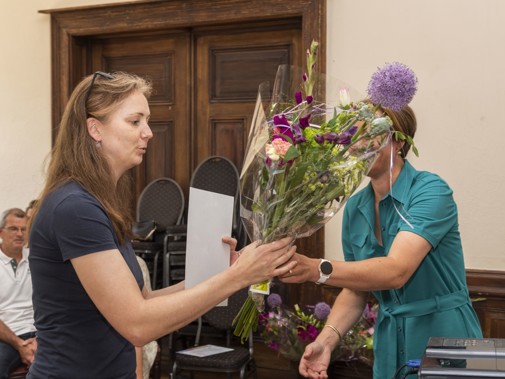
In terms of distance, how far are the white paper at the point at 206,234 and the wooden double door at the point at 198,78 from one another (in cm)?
335

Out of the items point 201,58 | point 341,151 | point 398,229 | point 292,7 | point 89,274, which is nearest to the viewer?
point 89,274

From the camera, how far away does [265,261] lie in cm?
184

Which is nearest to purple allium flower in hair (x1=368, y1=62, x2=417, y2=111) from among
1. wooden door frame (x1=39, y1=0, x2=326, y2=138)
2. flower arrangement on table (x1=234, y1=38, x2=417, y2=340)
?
flower arrangement on table (x1=234, y1=38, x2=417, y2=340)

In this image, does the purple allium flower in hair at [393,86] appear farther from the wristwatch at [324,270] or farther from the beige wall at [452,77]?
the beige wall at [452,77]

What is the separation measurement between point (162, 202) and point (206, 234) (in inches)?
140

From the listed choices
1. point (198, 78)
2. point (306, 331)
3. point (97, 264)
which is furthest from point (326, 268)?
point (198, 78)

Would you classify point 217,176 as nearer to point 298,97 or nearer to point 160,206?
point 160,206

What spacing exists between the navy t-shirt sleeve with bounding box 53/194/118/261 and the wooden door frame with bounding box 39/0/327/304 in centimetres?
332

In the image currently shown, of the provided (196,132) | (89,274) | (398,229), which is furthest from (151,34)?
(89,274)

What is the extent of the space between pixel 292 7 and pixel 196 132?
3.91 ft

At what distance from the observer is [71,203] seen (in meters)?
1.72

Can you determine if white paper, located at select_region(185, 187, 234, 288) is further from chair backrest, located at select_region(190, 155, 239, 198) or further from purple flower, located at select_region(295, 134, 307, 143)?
chair backrest, located at select_region(190, 155, 239, 198)

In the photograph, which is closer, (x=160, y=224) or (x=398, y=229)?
(x=398, y=229)

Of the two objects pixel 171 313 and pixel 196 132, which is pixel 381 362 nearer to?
pixel 171 313
